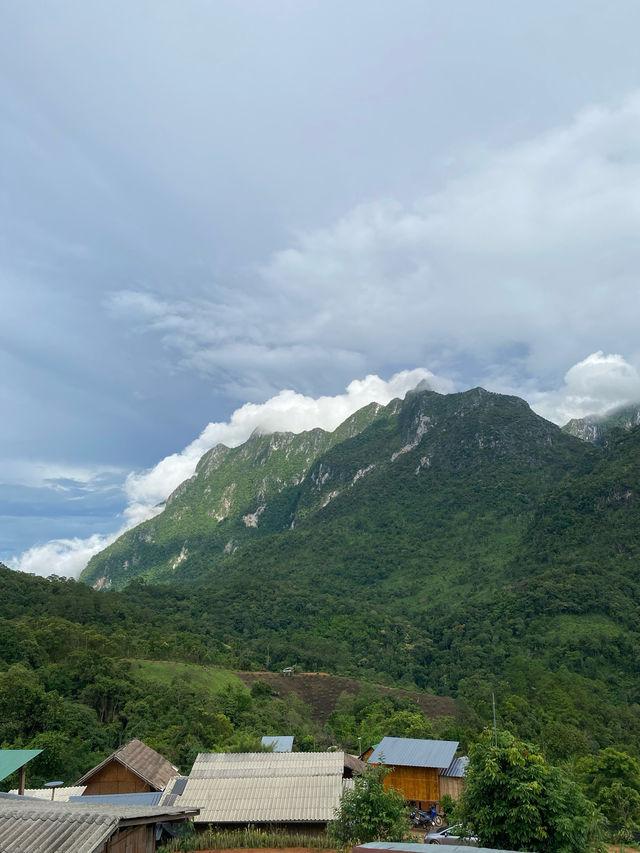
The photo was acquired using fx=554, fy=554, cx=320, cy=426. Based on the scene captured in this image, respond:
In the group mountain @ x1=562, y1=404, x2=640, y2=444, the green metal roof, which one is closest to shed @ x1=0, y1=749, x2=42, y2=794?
the green metal roof

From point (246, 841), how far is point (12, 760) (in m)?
7.56

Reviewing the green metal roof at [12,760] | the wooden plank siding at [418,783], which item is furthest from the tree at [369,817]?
the wooden plank siding at [418,783]

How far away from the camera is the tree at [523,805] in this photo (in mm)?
9484

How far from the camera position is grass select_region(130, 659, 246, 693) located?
4078 cm

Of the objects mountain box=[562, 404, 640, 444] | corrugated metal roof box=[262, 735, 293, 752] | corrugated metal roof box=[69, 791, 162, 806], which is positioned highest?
mountain box=[562, 404, 640, 444]

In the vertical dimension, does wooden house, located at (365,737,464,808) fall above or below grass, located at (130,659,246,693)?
below

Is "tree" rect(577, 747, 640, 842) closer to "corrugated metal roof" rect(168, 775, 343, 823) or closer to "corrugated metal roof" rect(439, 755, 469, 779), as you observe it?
"corrugated metal roof" rect(439, 755, 469, 779)

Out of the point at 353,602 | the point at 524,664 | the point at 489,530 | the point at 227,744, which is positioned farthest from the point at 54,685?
the point at 489,530

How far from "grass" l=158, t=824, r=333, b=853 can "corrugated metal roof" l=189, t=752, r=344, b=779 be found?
10.3ft

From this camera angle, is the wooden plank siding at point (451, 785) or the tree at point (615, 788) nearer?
the tree at point (615, 788)

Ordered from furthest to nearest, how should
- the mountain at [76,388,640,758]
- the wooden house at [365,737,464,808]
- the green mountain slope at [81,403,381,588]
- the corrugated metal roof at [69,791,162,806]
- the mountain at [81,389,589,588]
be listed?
the green mountain slope at [81,403,381,588]
the mountain at [81,389,589,588]
the mountain at [76,388,640,758]
the wooden house at [365,737,464,808]
the corrugated metal roof at [69,791,162,806]

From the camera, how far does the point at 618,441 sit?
95.4 meters

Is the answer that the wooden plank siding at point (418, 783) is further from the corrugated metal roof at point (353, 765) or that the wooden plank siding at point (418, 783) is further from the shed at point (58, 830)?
the shed at point (58, 830)

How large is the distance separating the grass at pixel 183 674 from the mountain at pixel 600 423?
115485 millimetres
